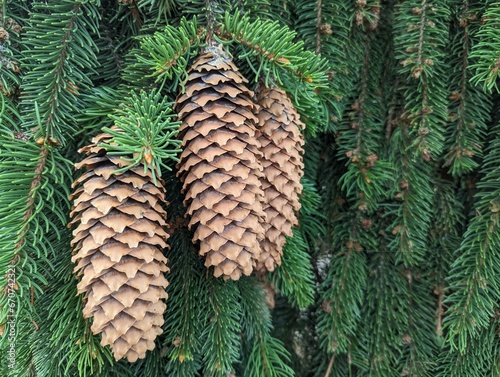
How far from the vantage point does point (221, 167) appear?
1.65 feet

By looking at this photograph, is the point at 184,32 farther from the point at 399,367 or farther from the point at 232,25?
the point at 399,367

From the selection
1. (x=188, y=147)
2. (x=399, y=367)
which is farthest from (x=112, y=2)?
(x=399, y=367)

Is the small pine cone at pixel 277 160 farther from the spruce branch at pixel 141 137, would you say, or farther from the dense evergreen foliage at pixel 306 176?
the spruce branch at pixel 141 137

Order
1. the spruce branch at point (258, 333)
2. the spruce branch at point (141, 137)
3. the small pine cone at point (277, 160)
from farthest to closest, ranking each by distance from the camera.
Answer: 1. the spruce branch at point (258, 333)
2. the small pine cone at point (277, 160)
3. the spruce branch at point (141, 137)

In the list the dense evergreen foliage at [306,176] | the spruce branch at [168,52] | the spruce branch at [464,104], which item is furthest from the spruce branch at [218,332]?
the spruce branch at [464,104]

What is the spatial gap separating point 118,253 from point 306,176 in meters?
0.38

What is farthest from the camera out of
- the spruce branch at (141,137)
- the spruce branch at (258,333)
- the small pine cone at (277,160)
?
the spruce branch at (258,333)

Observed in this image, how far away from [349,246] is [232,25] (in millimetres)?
413

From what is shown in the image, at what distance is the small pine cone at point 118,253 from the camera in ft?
1.55

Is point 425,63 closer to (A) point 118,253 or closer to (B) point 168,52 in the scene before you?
(B) point 168,52

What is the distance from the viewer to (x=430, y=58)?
659mm

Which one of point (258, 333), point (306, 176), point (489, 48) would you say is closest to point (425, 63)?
point (489, 48)

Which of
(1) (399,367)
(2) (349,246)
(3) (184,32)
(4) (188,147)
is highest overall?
(3) (184,32)

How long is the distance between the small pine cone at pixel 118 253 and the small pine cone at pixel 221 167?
0.06m
